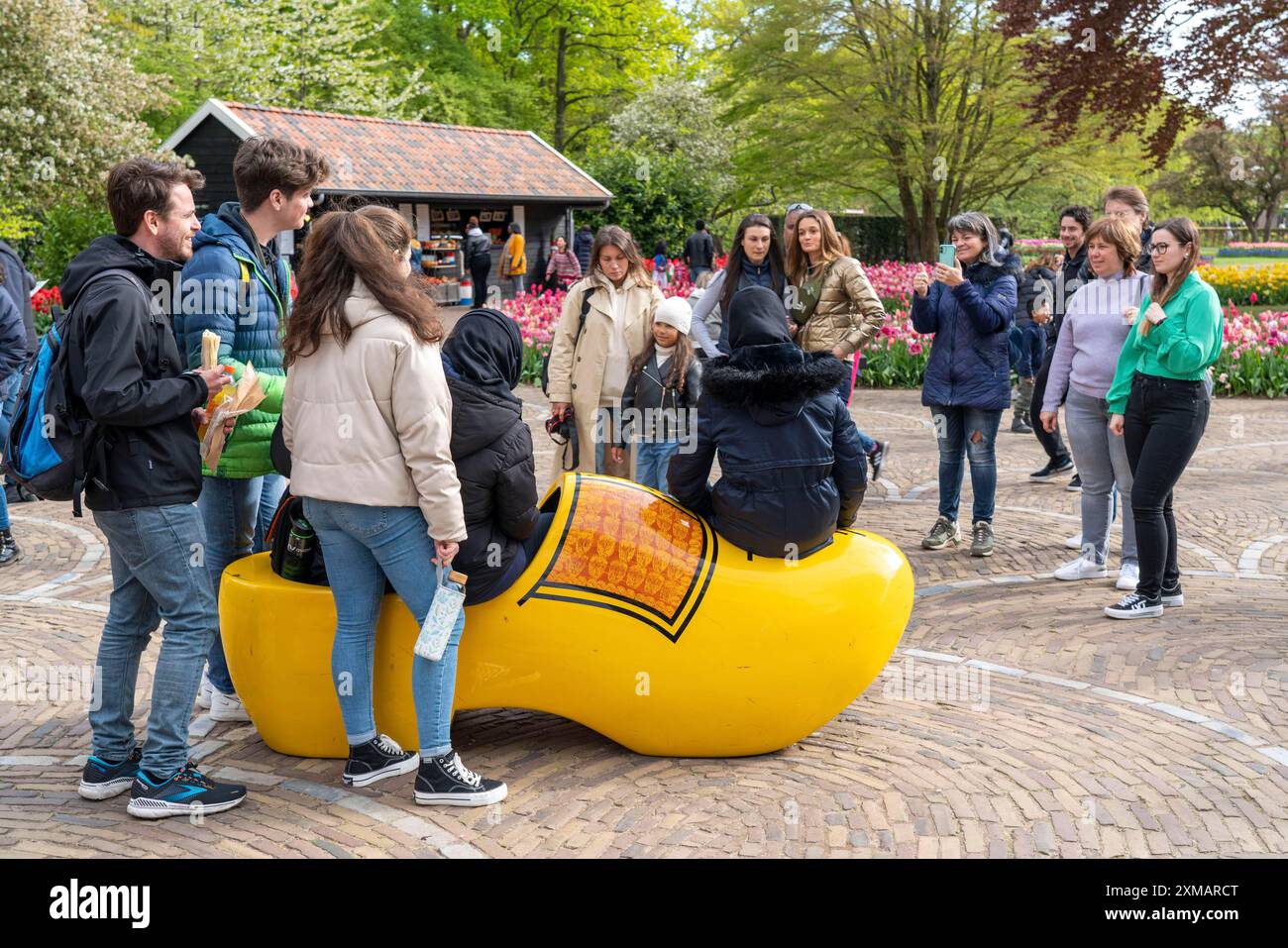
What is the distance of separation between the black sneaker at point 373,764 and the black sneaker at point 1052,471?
7.19 m

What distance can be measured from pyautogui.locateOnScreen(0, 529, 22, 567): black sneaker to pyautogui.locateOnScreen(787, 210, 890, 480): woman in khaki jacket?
5.27 meters

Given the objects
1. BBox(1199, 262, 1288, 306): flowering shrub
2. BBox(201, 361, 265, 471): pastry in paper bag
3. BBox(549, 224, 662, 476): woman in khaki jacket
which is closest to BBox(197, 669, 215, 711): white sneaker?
BBox(201, 361, 265, 471): pastry in paper bag

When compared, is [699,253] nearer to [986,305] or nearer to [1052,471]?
[1052,471]

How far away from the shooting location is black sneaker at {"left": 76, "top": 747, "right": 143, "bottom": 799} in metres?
4.44

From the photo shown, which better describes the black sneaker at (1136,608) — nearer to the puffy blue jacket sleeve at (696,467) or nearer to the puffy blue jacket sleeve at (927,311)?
the puffy blue jacket sleeve at (927,311)

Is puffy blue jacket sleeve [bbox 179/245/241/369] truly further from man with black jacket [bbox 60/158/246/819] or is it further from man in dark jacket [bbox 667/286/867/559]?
man in dark jacket [bbox 667/286/867/559]

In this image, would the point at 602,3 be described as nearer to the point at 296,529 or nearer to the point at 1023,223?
the point at 1023,223

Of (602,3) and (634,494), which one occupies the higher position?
(602,3)

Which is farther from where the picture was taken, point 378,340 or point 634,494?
point 634,494

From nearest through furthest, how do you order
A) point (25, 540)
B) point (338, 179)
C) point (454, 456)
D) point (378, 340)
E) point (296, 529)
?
point (378, 340), point (454, 456), point (296, 529), point (25, 540), point (338, 179)

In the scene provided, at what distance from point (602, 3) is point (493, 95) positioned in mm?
5549

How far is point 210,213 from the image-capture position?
15.8ft

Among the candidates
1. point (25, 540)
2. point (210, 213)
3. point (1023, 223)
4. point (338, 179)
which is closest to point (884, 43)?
point (338, 179)

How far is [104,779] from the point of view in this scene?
448cm
